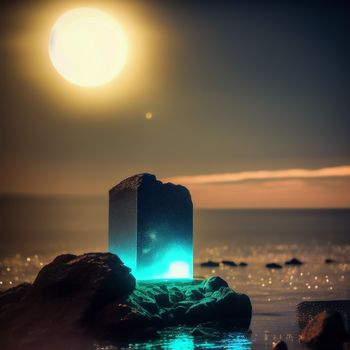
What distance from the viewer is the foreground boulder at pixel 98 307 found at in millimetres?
36188

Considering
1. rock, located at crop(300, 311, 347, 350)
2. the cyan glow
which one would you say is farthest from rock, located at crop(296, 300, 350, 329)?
the cyan glow

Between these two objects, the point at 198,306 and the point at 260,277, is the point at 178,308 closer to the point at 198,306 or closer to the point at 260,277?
the point at 198,306

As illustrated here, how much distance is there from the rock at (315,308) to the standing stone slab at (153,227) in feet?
26.7

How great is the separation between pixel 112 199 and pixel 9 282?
139 ft

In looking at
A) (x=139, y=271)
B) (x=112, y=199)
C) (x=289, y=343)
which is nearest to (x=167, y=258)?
(x=139, y=271)

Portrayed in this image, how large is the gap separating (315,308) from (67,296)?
1321 cm

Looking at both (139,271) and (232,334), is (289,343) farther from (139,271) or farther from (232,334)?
(139,271)

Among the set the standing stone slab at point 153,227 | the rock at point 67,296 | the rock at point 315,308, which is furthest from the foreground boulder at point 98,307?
the rock at point 315,308

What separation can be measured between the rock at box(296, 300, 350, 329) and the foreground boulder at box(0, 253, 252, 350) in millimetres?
3025

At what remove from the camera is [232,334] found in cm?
3766

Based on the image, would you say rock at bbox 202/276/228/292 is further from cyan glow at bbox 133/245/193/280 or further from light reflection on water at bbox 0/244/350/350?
light reflection on water at bbox 0/244/350/350

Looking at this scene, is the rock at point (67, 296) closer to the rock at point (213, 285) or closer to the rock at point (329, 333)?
the rock at point (213, 285)

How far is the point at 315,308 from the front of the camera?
133 feet

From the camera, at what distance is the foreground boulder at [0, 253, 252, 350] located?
1425 inches
